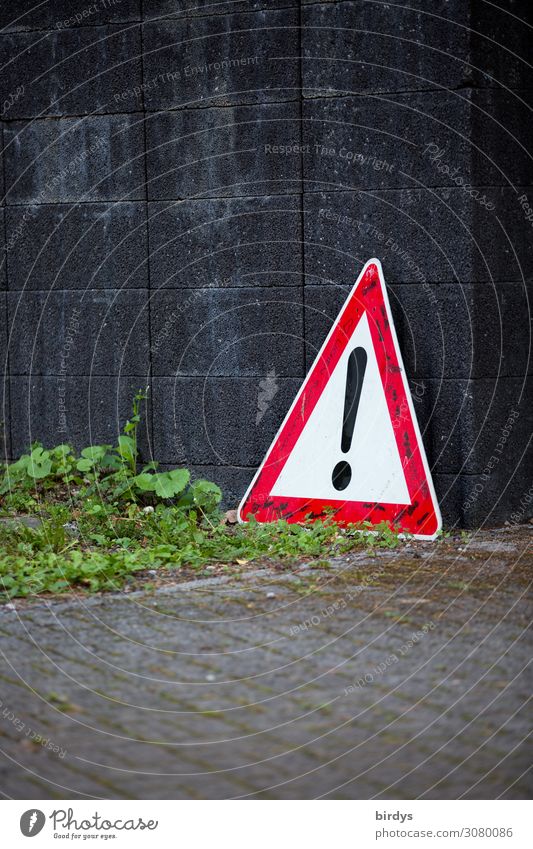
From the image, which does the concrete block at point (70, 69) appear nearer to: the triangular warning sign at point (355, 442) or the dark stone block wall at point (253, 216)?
the dark stone block wall at point (253, 216)

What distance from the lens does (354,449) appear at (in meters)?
5.43

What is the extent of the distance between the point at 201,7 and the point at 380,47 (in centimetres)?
106

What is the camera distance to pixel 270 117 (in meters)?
5.92

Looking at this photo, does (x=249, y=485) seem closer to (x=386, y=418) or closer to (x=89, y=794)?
(x=386, y=418)

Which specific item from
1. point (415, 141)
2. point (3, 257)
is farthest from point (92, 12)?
point (415, 141)

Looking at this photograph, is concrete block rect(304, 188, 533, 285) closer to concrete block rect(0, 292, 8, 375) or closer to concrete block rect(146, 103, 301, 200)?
concrete block rect(146, 103, 301, 200)

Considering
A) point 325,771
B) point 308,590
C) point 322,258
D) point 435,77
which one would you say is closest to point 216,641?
point 308,590

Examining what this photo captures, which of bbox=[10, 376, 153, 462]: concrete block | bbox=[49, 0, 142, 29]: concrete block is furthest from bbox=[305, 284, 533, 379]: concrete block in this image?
bbox=[49, 0, 142, 29]: concrete block

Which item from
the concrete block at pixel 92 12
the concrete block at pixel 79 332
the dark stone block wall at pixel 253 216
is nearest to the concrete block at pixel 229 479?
the dark stone block wall at pixel 253 216

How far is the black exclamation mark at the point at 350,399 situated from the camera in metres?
5.46

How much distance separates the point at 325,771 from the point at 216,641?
1.08m

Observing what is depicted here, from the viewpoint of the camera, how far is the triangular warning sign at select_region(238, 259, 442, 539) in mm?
5285

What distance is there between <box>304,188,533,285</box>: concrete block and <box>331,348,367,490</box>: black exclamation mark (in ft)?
1.68

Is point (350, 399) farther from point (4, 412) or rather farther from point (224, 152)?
point (4, 412)
